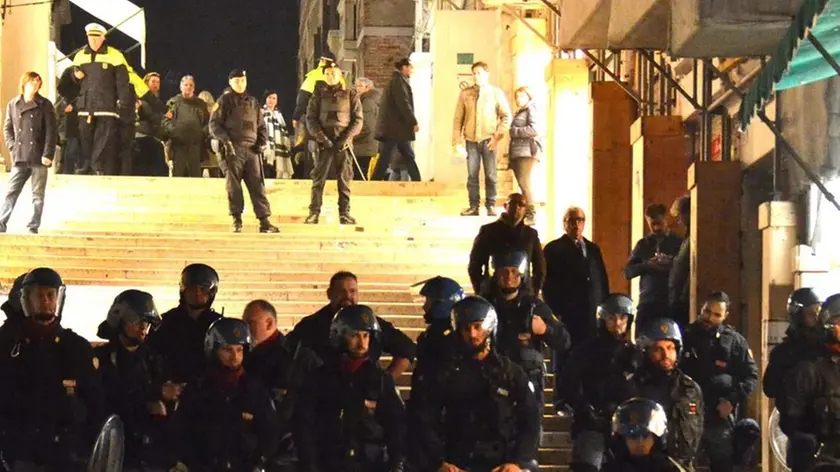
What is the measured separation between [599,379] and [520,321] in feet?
2.36

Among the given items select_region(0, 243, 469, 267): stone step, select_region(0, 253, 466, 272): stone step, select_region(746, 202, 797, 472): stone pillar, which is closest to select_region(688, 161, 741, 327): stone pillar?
select_region(746, 202, 797, 472): stone pillar

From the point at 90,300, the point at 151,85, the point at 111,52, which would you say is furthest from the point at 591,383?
the point at 151,85

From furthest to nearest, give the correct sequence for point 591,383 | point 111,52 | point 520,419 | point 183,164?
point 183,164 → point 111,52 → point 591,383 → point 520,419

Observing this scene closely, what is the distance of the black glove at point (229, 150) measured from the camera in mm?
22703

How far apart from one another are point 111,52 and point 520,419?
16359 millimetres

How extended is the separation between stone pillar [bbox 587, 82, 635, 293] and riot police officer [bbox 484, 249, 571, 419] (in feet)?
24.0

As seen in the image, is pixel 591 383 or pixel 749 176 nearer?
pixel 591 383

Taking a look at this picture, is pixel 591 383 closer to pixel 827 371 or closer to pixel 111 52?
pixel 827 371

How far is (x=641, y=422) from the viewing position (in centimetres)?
1102

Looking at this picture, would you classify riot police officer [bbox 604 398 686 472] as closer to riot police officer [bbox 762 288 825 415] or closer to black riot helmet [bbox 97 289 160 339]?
riot police officer [bbox 762 288 825 415]

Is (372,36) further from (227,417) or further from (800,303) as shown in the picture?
(227,417)

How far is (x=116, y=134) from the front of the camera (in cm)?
2784

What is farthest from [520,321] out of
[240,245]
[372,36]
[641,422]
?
[372,36]

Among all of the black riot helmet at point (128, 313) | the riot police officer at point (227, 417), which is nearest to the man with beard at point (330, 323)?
the black riot helmet at point (128, 313)
